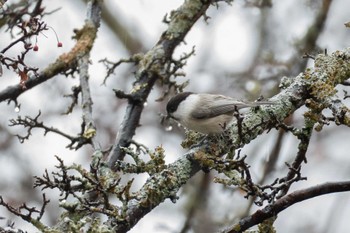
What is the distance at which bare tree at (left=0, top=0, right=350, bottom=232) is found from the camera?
208 cm

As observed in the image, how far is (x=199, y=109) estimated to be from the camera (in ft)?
10.8

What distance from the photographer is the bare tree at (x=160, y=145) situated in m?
2.08

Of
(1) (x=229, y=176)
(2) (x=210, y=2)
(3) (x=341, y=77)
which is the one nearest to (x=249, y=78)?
(2) (x=210, y=2)

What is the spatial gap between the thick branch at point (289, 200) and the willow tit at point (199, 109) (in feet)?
3.41

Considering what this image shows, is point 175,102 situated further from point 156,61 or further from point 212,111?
point 156,61

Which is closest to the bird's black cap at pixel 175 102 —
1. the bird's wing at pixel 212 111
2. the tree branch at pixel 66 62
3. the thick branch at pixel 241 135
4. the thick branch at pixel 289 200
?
the bird's wing at pixel 212 111

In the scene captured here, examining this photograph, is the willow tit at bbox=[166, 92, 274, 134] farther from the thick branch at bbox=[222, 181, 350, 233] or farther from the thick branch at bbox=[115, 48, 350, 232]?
the thick branch at bbox=[222, 181, 350, 233]

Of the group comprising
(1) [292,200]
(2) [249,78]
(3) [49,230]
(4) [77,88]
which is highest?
(2) [249,78]

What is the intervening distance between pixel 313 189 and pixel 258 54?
12.9 feet

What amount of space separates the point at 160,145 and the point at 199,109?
38.4 inches

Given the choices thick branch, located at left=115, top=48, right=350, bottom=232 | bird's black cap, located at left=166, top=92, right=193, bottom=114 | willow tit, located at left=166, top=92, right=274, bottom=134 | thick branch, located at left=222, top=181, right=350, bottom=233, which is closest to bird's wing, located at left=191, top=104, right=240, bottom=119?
willow tit, located at left=166, top=92, right=274, bottom=134

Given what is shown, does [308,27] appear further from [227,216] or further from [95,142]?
[95,142]

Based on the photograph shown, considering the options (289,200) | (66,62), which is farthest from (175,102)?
(289,200)

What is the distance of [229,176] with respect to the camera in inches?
85.9
